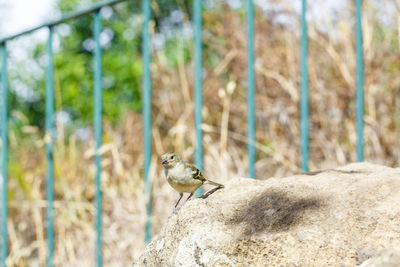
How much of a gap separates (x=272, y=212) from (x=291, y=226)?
9 centimetres

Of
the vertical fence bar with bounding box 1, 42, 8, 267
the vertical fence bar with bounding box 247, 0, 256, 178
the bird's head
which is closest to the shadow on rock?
the bird's head

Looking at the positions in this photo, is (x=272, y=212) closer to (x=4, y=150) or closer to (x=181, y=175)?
A: (x=181, y=175)

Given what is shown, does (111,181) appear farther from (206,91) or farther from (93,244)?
(206,91)

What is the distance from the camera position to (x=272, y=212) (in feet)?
5.57

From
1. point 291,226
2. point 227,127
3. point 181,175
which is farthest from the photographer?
point 227,127

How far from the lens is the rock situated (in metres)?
1.53

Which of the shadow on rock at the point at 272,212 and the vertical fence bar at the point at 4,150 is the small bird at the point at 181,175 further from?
the vertical fence bar at the point at 4,150

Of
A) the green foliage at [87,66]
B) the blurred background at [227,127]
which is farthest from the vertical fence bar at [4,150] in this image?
the green foliage at [87,66]

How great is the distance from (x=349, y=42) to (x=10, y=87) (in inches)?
376

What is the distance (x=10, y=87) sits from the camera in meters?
12.0

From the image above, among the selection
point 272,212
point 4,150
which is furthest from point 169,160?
point 4,150

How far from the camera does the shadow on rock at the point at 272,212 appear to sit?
164 cm

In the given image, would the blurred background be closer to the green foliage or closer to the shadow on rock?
the shadow on rock

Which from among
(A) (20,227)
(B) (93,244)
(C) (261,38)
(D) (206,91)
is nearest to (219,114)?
(D) (206,91)
